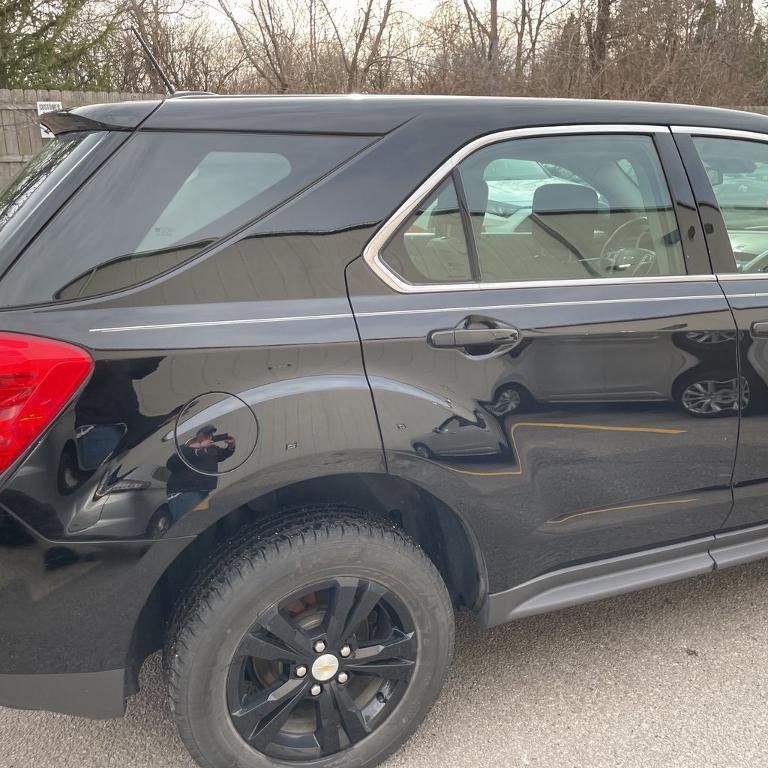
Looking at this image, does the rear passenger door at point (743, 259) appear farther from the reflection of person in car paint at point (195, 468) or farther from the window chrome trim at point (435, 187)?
the reflection of person in car paint at point (195, 468)

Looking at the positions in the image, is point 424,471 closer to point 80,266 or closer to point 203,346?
point 203,346

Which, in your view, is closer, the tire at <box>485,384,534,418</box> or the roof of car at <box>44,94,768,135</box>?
the roof of car at <box>44,94,768,135</box>

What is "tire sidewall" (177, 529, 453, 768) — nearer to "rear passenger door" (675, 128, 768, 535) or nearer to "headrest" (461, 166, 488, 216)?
"headrest" (461, 166, 488, 216)

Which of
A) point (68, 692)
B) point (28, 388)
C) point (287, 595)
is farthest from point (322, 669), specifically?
point (28, 388)

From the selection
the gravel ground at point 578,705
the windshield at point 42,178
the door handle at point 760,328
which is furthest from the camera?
the door handle at point 760,328

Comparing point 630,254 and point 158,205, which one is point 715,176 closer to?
point 630,254

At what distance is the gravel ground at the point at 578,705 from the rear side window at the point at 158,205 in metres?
1.42

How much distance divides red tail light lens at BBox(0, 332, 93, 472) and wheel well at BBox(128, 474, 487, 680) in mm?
470

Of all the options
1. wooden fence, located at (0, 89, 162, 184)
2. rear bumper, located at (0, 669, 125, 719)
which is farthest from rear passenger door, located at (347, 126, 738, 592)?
wooden fence, located at (0, 89, 162, 184)

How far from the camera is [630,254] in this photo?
2.27 meters

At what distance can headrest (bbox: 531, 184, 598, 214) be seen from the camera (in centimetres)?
223

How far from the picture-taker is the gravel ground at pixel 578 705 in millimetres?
2180

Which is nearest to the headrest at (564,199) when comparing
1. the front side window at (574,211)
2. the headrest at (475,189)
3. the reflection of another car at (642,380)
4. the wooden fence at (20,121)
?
the front side window at (574,211)

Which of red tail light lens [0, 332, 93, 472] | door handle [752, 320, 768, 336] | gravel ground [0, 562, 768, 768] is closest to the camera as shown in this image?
red tail light lens [0, 332, 93, 472]
